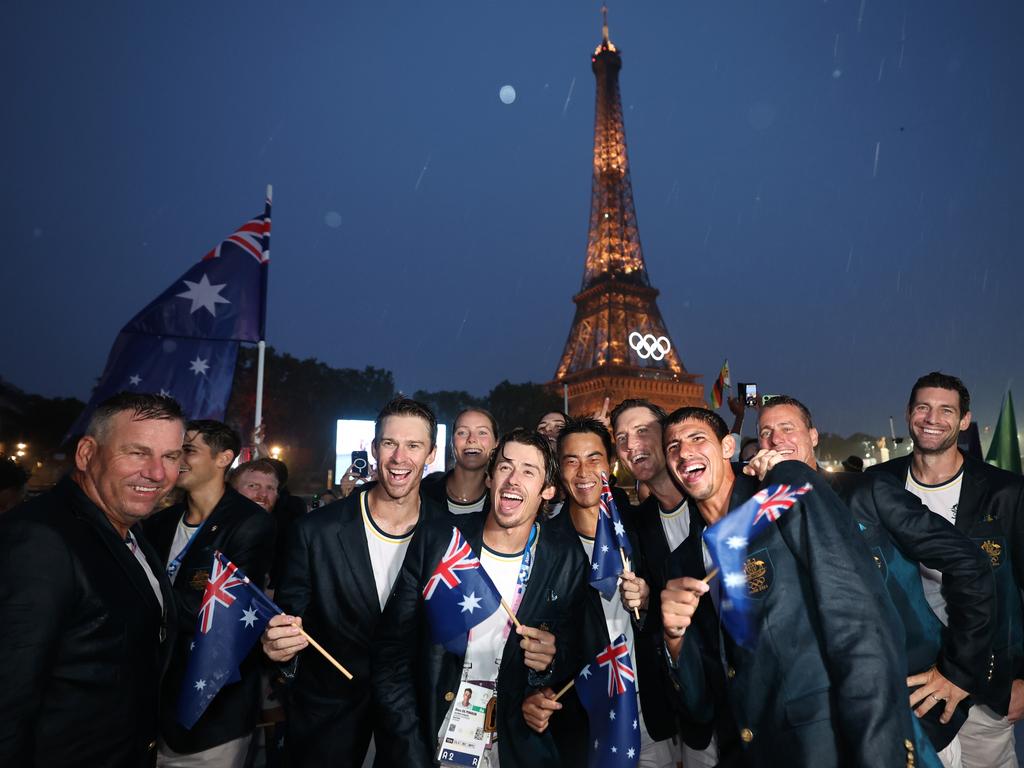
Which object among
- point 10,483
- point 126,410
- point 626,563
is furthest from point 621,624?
point 10,483

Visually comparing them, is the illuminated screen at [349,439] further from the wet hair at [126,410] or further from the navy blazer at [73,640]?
the navy blazer at [73,640]

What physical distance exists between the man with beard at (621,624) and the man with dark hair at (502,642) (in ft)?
0.63

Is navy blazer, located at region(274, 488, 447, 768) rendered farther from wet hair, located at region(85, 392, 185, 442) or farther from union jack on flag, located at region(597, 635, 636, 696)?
union jack on flag, located at region(597, 635, 636, 696)

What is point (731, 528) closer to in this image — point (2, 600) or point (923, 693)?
point (923, 693)

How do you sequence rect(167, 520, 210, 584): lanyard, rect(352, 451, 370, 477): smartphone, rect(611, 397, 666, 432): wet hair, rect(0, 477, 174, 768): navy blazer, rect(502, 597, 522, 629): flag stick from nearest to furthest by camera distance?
1. rect(0, 477, 174, 768): navy blazer
2. rect(502, 597, 522, 629): flag stick
3. rect(167, 520, 210, 584): lanyard
4. rect(611, 397, 666, 432): wet hair
5. rect(352, 451, 370, 477): smartphone

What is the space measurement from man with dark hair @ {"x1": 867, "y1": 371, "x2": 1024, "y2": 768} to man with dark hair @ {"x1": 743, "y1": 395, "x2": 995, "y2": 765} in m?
0.38

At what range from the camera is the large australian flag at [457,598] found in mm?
3363

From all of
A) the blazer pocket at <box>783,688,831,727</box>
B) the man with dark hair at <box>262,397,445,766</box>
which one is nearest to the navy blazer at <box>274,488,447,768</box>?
the man with dark hair at <box>262,397,445,766</box>

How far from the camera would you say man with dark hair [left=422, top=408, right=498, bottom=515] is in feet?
18.8

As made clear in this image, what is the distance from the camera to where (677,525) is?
4367 millimetres

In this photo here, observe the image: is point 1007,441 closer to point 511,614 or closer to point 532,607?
point 532,607

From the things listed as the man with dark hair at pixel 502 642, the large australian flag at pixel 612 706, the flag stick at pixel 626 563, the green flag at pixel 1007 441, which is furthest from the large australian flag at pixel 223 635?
the green flag at pixel 1007 441

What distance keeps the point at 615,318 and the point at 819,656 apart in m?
59.2

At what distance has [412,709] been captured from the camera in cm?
337
